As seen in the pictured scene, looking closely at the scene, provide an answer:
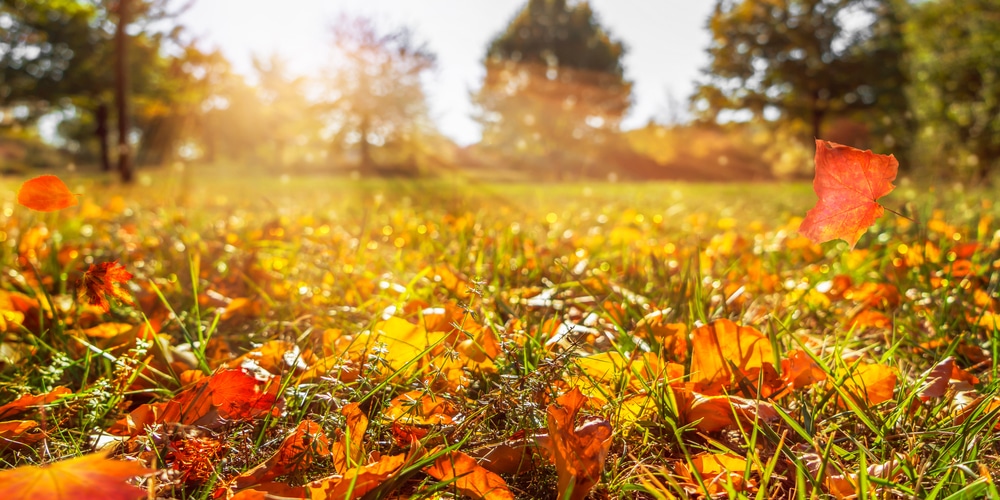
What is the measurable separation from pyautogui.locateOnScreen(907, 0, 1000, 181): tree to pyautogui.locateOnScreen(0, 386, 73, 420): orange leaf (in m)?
12.1

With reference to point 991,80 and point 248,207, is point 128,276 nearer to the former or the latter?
point 248,207

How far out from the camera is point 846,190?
2.45 feet

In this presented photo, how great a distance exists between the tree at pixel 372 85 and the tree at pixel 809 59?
15631mm

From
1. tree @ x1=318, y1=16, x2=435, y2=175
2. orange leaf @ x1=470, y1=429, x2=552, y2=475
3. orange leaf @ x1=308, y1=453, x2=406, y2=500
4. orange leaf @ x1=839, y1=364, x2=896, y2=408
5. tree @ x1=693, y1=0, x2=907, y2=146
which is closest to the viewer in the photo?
orange leaf @ x1=308, y1=453, x2=406, y2=500

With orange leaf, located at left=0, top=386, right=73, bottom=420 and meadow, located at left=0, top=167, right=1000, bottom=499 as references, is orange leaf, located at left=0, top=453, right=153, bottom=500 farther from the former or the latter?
orange leaf, located at left=0, top=386, right=73, bottom=420

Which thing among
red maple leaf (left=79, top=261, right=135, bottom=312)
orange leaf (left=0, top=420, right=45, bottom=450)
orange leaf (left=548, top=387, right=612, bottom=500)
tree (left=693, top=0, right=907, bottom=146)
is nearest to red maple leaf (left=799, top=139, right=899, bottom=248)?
orange leaf (left=548, top=387, right=612, bottom=500)

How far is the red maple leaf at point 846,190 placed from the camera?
709 mm

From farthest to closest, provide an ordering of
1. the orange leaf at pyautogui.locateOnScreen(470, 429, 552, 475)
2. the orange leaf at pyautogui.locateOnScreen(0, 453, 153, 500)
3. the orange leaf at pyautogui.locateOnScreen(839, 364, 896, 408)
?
the orange leaf at pyautogui.locateOnScreen(839, 364, 896, 408), the orange leaf at pyautogui.locateOnScreen(470, 429, 552, 475), the orange leaf at pyautogui.locateOnScreen(0, 453, 153, 500)

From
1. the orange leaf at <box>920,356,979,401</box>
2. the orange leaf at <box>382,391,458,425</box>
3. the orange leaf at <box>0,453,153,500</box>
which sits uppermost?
the orange leaf at <box>0,453,153,500</box>

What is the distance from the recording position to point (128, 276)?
2.67 ft

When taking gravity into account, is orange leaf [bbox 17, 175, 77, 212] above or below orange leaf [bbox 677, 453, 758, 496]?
above

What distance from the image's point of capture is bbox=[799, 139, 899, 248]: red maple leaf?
709mm

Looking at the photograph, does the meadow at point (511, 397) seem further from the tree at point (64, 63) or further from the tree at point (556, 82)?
the tree at point (556, 82)

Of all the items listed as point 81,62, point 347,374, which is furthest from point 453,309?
point 81,62
